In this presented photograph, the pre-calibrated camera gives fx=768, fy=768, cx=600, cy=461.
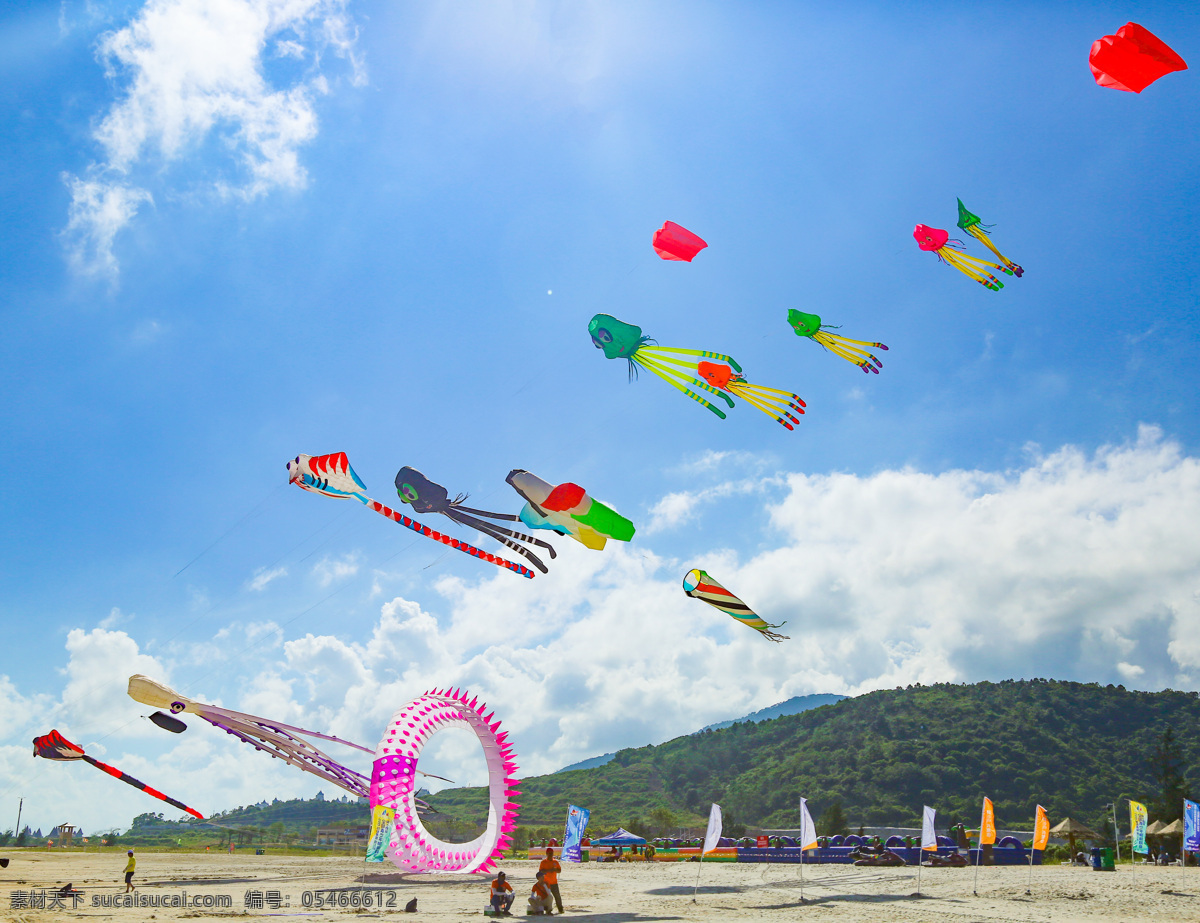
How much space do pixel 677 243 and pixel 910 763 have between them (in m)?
82.1

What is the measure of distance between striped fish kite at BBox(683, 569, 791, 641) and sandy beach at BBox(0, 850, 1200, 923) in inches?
251

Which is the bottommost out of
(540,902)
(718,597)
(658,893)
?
(658,893)

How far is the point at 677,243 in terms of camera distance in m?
19.6

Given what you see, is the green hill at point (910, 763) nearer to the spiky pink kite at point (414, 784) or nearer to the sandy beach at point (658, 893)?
the sandy beach at point (658, 893)

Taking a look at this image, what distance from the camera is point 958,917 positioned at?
1742 cm

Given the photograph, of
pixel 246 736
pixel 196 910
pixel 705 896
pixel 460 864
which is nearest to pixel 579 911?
pixel 460 864

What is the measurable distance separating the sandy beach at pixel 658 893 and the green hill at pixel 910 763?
40911 mm

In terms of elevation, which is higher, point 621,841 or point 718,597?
point 718,597

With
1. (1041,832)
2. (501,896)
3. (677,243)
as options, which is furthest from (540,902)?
(1041,832)

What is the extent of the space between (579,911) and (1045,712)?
10040cm

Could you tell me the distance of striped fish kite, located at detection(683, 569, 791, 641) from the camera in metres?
18.3

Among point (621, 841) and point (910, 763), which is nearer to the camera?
point (621, 841)

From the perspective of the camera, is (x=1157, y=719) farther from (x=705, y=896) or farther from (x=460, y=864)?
(x=460, y=864)

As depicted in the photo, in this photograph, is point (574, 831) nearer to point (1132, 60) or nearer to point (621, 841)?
point (1132, 60)
